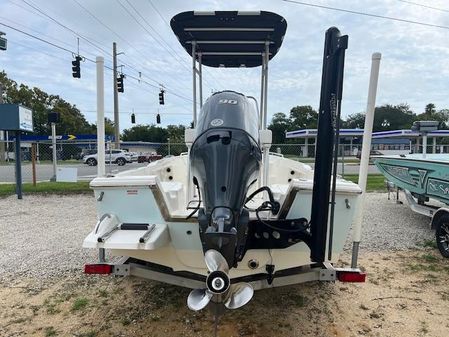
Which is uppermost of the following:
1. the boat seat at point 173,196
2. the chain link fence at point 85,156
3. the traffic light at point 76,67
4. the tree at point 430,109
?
the tree at point 430,109

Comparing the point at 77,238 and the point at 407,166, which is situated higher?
the point at 407,166

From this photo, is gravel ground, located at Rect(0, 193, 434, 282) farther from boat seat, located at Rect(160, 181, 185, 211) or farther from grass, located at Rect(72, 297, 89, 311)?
boat seat, located at Rect(160, 181, 185, 211)

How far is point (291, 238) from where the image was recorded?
9.64 feet

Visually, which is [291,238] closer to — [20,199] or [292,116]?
[20,199]

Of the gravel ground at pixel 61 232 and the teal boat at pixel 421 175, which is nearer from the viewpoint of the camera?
the gravel ground at pixel 61 232

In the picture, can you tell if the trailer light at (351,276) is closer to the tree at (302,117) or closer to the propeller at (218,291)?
the propeller at (218,291)

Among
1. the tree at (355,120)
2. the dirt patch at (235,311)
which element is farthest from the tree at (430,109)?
the dirt patch at (235,311)

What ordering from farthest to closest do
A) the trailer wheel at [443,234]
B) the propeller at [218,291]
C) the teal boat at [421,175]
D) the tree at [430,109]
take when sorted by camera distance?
the tree at [430,109], the teal boat at [421,175], the trailer wheel at [443,234], the propeller at [218,291]

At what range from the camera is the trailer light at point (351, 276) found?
334cm

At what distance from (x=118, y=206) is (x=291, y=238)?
4.77 feet

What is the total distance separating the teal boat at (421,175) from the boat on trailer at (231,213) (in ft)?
12.5

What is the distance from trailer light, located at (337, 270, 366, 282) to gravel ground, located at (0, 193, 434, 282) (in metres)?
3.04

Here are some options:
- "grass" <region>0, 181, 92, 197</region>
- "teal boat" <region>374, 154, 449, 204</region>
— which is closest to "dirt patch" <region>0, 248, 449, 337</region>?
"teal boat" <region>374, 154, 449, 204</region>

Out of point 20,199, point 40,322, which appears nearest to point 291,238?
point 40,322
